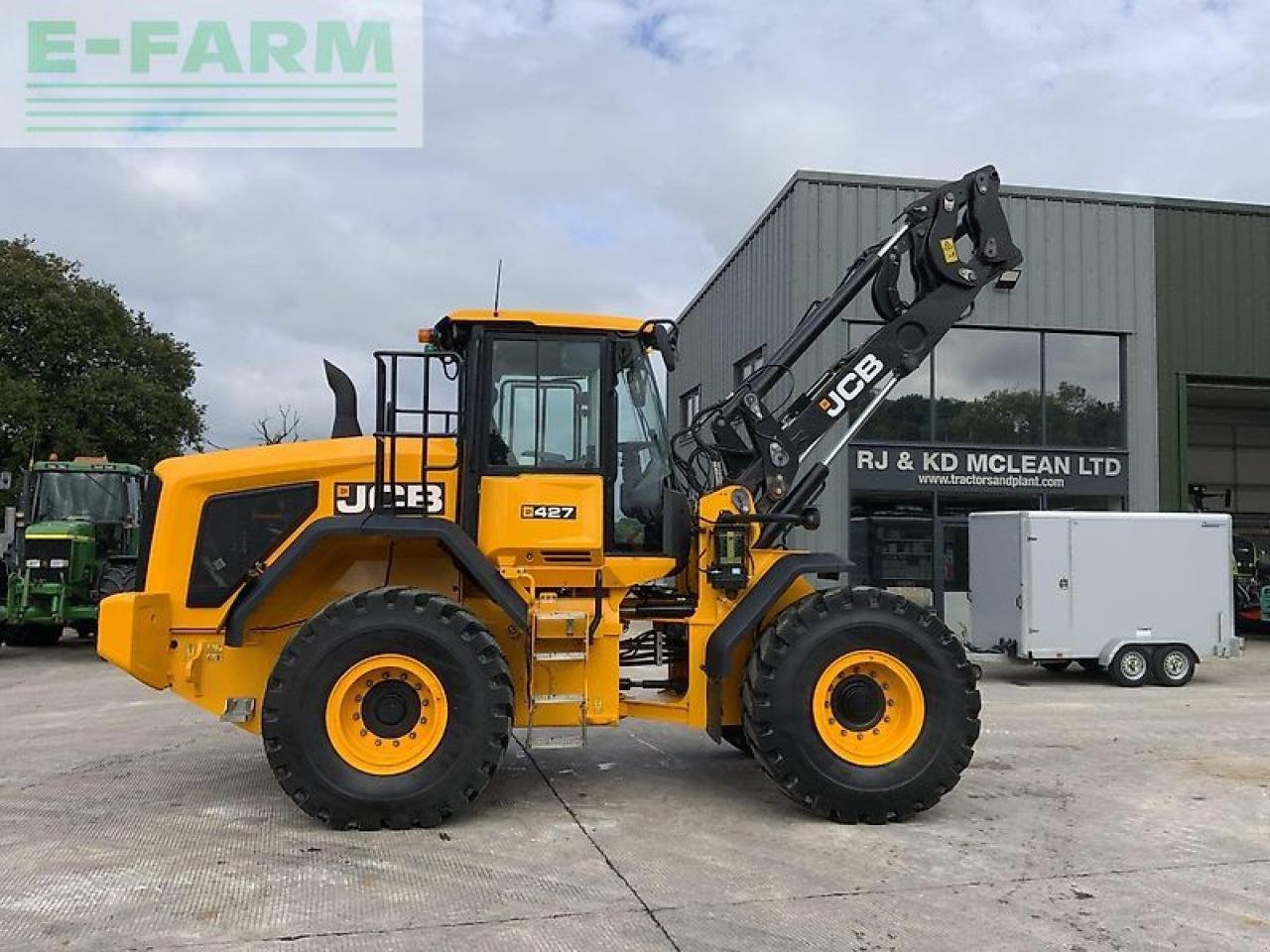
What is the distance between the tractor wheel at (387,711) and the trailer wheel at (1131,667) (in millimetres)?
9854

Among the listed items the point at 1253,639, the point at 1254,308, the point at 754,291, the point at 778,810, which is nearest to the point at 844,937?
the point at 778,810

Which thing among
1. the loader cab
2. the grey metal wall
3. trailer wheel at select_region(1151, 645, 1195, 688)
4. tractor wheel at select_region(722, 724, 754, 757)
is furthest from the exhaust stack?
trailer wheel at select_region(1151, 645, 1195, 688)

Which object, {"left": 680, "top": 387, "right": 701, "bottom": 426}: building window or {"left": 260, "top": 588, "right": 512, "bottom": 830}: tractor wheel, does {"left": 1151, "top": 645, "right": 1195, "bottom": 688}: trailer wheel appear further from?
{"left": 680, "top": 387, "right": 701, "bottom": 426}: building window

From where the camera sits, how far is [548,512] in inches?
249

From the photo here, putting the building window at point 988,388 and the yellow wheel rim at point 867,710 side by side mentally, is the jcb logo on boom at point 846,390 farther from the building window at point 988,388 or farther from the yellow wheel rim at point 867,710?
the building window at point 988,388

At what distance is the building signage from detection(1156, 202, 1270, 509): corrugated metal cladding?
1066mm

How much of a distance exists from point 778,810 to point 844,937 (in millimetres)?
1983

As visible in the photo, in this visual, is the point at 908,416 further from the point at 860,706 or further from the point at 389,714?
the point at 389,714

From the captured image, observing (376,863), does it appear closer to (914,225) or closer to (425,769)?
(425,769)

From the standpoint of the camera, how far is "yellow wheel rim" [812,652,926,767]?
6.13 m

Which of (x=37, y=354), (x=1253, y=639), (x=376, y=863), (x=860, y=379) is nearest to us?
(x=376, y=863)

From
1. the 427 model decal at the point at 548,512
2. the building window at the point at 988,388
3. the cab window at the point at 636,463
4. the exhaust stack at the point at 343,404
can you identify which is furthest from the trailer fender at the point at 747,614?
the building window at the point at 988,388

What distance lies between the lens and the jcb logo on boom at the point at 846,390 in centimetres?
723

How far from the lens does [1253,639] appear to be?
20.0 m
